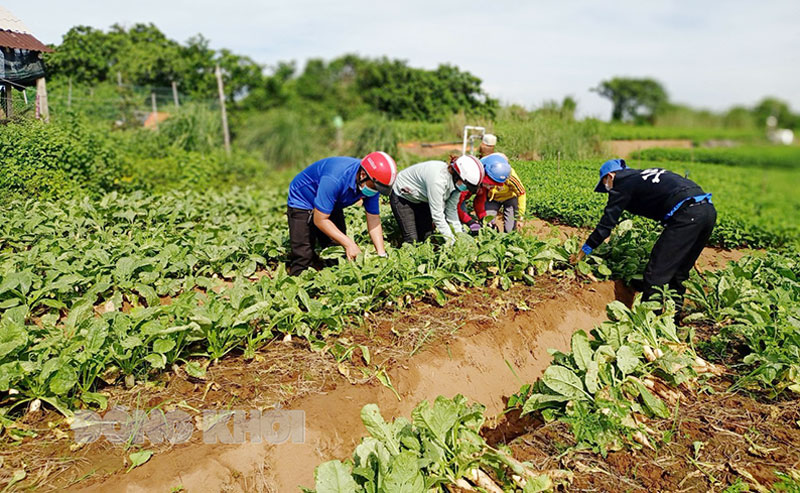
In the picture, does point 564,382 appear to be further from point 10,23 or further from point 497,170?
point 10,23

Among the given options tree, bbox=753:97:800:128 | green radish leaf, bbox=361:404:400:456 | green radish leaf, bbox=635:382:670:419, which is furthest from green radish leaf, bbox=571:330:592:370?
tree, bbox=753:97:800:128

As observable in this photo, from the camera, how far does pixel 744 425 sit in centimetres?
311

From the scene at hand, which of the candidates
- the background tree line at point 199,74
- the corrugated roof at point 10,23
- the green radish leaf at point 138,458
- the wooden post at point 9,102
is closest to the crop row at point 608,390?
the green radish leaf at point 138,458

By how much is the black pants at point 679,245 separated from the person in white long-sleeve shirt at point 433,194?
161 centimetres

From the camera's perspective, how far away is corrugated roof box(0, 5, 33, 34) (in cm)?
552

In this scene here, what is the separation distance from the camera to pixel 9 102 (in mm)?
5508

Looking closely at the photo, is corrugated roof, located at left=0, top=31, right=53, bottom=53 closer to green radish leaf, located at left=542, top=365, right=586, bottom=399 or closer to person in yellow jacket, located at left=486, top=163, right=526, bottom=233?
person in yellow jacket, located at left=486, top=163, right=526, bottom=233

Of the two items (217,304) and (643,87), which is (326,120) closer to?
(217,304)

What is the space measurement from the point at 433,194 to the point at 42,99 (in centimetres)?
485

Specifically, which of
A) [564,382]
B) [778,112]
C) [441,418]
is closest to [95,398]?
[441,418]

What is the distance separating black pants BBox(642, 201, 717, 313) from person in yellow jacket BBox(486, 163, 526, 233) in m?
1.54

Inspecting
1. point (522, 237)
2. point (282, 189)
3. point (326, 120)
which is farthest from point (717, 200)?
point (326, 120)

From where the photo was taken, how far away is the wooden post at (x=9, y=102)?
5.47 metres

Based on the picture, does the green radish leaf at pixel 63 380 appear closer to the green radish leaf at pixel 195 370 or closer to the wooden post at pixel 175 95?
the green radish leaf at pixel 195 370
